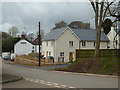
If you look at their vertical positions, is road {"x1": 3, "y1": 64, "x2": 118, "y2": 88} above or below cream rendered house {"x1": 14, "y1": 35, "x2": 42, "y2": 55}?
below

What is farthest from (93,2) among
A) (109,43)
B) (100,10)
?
(109,43)

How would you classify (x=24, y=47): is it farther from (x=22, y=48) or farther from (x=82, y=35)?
(x=82, y=35)

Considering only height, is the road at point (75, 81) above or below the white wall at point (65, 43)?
below

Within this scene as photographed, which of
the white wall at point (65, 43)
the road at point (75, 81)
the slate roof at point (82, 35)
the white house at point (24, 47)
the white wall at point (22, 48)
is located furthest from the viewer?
the white house at point (24, 47)

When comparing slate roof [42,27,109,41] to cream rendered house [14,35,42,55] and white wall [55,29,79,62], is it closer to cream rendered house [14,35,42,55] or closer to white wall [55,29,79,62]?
white wall [55,29,79,62]

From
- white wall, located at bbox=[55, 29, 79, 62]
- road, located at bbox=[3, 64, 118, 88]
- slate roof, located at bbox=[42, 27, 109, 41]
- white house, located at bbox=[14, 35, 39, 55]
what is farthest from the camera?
white house, located at bbox=[14, 35, 39, 55]

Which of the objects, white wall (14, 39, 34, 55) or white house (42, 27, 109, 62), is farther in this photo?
white wall (14, 39, 34, 55)

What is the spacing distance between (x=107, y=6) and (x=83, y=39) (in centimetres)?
2944

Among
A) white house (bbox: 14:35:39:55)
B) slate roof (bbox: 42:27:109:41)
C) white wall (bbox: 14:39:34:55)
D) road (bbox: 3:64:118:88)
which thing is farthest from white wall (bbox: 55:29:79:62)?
road (bbox: 3:64:118:88)

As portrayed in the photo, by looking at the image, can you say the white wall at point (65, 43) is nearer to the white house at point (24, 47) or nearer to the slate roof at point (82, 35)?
the slate roof at point (82, 35)

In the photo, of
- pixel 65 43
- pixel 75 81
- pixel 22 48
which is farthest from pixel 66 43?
pixel 75 81

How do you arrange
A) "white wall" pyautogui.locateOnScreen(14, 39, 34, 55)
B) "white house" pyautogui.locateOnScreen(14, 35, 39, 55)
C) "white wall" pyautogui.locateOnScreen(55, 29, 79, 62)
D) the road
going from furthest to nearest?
"white house" pyautogui.locateOnScreen(14, 35, 39, 55) < "white wall" pyautogui.locateOnScreen(14, 39, 34, 55) < "white wall" pyautogui.locateOnScreen(55, 29, 79, 62) < the road

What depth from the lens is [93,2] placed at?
1230 inches

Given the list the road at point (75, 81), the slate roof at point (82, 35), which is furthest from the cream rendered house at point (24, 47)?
the road at point (75, 81)
